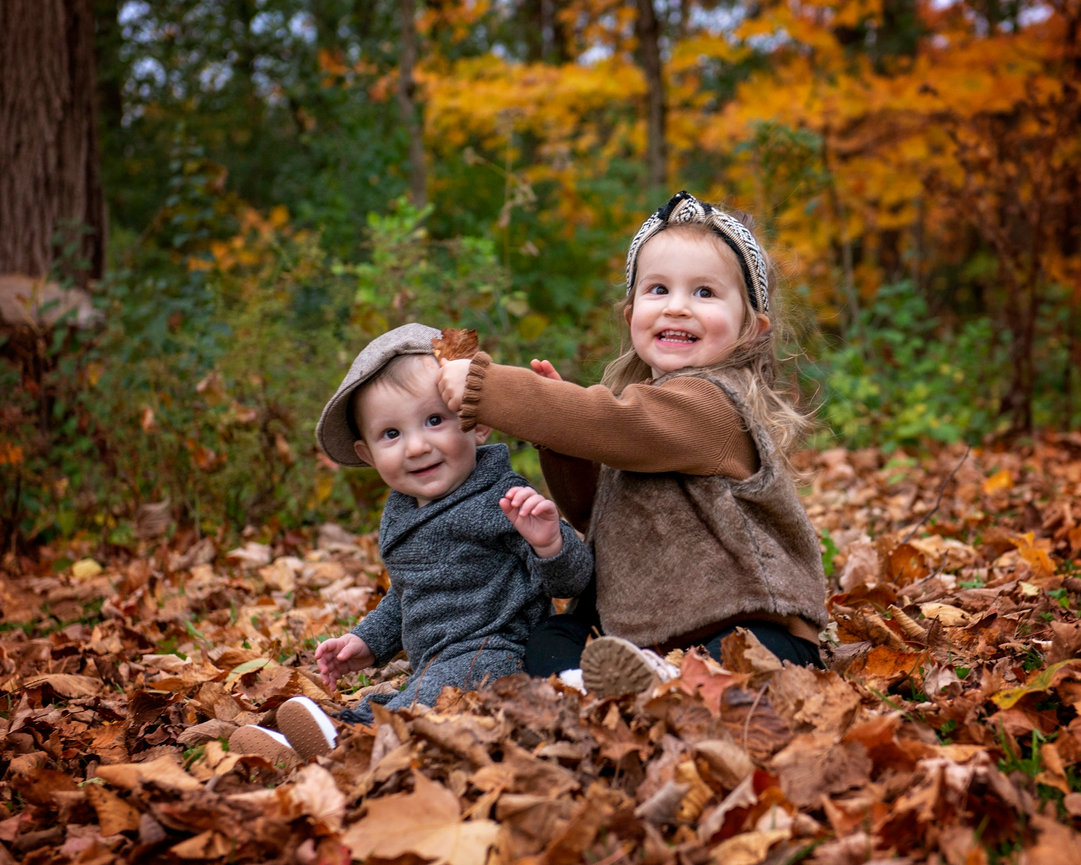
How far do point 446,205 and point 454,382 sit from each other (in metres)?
7.02

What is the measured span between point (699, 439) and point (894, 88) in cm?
929

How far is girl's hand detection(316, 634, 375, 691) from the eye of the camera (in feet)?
8.73

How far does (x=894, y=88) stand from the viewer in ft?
33.7

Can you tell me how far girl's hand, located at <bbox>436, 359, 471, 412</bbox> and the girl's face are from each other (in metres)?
0.53

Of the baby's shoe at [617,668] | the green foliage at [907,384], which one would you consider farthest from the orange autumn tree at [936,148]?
the baby's shoe at [617,668]

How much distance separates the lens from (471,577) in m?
2.54

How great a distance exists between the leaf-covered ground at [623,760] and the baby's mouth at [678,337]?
0.80m

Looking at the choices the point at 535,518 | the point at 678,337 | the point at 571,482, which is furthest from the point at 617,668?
the point at 678,337

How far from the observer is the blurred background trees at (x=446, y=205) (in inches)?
185

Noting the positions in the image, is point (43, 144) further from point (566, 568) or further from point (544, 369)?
point (566, 568)

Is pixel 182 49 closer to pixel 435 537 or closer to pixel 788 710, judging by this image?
pixel 435 537

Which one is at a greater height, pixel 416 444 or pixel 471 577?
pixel 416 444

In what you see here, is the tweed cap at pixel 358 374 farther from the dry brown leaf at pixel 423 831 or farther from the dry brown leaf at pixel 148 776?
the dry brown leaf at pixel 423 831

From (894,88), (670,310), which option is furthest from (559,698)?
(894,88)
